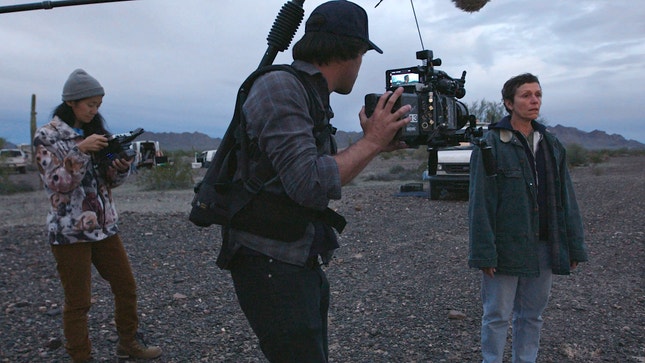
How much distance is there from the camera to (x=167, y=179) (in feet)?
63.6

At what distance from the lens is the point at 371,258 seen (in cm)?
709

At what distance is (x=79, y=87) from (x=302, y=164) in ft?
7.44

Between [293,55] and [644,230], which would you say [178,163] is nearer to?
[644,230]

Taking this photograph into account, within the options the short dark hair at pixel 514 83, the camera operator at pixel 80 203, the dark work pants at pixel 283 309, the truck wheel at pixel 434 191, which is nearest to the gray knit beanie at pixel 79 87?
the camera operator at pixel 80 203

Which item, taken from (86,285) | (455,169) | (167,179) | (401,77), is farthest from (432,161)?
(167,179)

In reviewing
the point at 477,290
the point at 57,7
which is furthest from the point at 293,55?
the point at 477,290

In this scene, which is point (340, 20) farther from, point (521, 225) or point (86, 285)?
point (86, 285)

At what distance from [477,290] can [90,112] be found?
12.2 feet

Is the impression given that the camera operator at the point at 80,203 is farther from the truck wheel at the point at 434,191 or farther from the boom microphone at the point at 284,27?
the truck wheel at the point at 434,191

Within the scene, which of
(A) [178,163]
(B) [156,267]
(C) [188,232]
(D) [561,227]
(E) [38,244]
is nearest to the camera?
(D) [561,227]

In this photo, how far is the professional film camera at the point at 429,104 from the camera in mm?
1974

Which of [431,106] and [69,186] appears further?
[69,186]

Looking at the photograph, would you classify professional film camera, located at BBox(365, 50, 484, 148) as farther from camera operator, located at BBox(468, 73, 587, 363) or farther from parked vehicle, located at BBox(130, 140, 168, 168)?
parked vehicle, located at BBox(130, 140, 168, 168)

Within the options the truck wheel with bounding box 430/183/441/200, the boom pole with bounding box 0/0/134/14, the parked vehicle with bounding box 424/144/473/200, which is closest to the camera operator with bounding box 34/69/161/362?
the boom pole with bounding box 0/0/134/14
